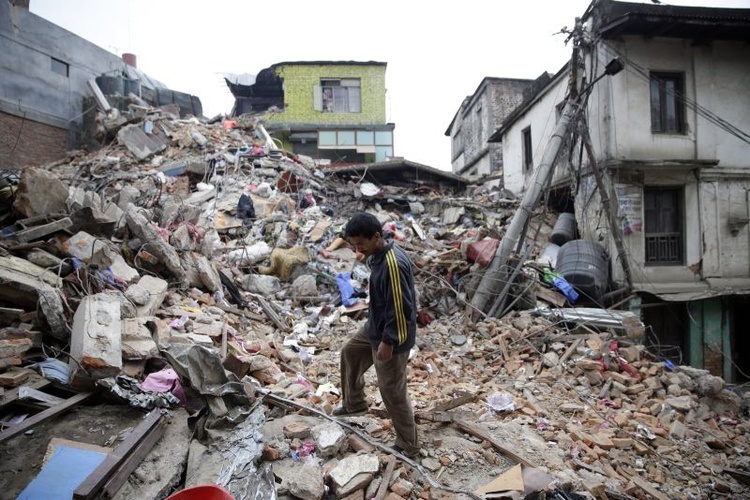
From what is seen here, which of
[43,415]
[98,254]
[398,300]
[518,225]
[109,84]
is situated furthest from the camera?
[109,84]

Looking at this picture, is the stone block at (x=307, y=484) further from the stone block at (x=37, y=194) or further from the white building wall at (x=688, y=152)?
the white building wall at (x=688, y=152)

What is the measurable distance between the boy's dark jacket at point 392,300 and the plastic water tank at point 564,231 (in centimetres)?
891

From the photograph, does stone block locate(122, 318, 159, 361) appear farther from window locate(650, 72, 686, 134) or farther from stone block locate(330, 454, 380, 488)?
window locate(650, 72, 686, 134)

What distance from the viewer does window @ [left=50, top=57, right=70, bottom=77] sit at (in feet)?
55.4

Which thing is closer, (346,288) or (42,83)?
(346,288)

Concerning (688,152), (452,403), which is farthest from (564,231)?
(452,403)

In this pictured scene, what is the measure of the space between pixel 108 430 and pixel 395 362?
211 centimetres

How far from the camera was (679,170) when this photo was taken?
972cm

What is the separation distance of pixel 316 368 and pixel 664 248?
9.54 meters

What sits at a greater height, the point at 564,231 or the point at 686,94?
the point at 686,94

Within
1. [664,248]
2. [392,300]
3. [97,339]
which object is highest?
[664,248]

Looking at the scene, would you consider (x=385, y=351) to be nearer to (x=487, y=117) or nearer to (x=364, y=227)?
(x=364, y=227)

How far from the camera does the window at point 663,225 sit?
9906 mm

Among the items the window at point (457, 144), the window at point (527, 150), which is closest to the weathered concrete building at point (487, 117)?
the window at point (457, 144)
